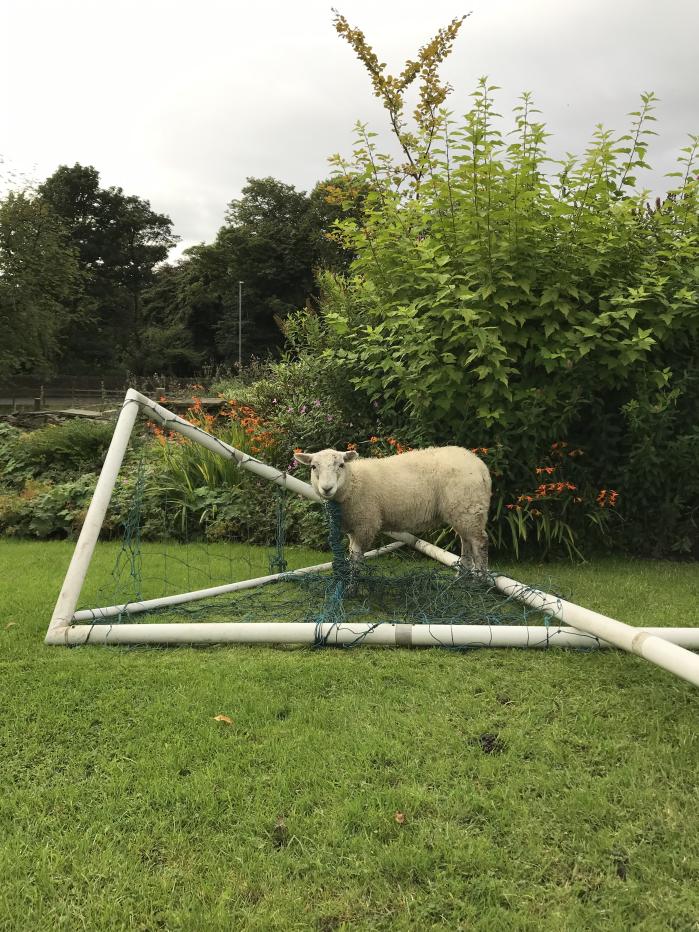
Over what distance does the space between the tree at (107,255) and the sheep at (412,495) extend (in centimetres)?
4422

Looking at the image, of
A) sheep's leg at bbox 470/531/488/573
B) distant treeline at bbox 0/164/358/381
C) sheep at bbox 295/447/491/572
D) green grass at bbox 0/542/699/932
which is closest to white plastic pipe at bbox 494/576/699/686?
green grass at bbox 0/542/699/932

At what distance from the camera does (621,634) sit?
2.75 meters

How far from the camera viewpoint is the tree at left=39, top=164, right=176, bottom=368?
44688 millimetres

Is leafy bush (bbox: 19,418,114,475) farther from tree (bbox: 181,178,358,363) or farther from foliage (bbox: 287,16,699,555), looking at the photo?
tree (bbox: 181,178,358,363)

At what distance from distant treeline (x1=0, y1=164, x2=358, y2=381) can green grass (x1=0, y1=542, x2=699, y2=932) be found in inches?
1352

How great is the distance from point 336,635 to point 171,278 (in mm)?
50692

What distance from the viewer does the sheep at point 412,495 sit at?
4.31 metres

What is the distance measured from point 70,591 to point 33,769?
4.67ft

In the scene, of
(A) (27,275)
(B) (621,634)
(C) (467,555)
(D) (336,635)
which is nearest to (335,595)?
(D) (336,635)

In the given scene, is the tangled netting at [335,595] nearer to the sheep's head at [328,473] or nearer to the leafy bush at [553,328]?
the sheep's head at [328,473]

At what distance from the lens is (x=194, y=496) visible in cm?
731

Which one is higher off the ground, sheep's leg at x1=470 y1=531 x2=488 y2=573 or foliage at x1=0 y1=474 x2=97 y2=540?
sheep's leg at x1=470 y1=531 x2=488 y2=573

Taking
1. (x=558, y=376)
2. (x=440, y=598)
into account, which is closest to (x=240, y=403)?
(x=558, y=376)

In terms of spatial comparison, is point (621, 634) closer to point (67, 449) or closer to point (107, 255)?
point (67, 449)
